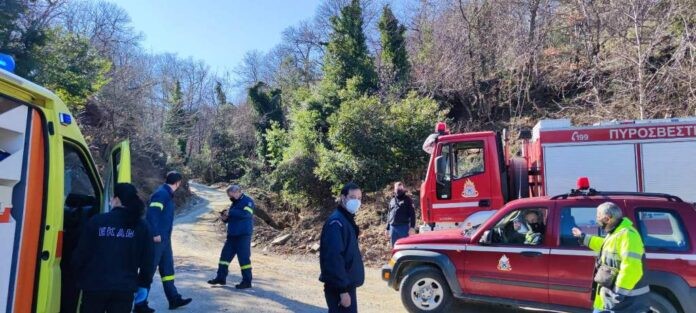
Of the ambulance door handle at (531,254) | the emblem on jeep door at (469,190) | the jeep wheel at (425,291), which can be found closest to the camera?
the ambulance door handle at (531,254)

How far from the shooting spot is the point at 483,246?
244 inches

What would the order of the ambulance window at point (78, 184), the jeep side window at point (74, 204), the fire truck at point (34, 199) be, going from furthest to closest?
the ambulance window at point (78, 184) < the jeep side window at point (74, 204) < the fire truck at point (34, 199)

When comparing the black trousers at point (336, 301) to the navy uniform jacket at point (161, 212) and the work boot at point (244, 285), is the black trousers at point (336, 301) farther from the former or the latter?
the work boot at point (244, 285)

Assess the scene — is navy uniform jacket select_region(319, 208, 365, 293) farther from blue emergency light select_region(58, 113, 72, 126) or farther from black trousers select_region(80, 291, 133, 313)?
blue emergency light select_region(58, 113, 72, 126)

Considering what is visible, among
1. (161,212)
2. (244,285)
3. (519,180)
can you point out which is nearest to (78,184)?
(161,212)

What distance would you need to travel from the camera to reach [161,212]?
20.2 feet

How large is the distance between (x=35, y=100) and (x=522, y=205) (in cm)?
522

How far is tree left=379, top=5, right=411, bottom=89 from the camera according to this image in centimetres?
2472

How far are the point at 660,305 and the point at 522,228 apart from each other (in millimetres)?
1607

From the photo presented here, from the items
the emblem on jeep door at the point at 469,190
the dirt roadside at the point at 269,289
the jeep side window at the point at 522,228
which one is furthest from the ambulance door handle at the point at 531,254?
the emblem on jeep door at the point at 469,190

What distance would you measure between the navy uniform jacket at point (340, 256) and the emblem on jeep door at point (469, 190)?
468 cm

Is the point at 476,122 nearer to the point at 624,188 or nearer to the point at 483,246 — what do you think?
the point at 624,188

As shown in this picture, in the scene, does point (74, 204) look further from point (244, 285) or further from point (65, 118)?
point (244, 285)

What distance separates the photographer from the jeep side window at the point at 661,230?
529 cm
